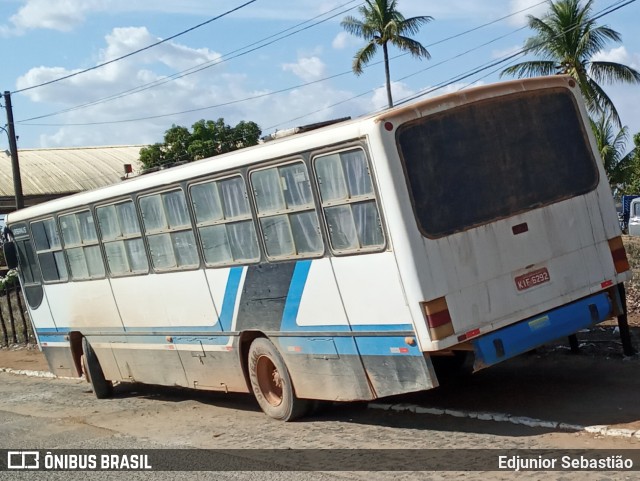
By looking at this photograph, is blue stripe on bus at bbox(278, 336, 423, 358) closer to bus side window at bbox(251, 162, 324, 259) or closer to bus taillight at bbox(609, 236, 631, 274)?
bus side window at bbox(251, 162, 324, 259)

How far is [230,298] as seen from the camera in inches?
412

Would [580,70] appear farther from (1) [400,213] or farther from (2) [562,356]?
(1) [400,213]

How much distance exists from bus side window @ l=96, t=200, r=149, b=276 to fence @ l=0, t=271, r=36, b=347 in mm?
11336

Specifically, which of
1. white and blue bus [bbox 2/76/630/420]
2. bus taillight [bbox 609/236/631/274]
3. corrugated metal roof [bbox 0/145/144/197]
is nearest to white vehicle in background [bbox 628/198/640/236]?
white and blue bus [bbox 2/76/630/420]

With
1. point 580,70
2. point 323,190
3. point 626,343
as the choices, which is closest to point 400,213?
point 323,190

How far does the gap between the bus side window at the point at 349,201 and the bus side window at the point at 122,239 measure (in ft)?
12.4

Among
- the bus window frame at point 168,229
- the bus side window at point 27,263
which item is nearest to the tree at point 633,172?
the bus side window at point 27,263

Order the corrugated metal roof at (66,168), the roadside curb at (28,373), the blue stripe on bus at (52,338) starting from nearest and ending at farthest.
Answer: the blue stripe on bus at (52,338), the roadside curb at (28,373), the corrugated metal roof at (66,168)

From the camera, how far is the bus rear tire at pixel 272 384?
996 centimetres

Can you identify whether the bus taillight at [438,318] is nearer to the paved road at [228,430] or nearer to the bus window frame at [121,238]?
the paved road at [228,430]

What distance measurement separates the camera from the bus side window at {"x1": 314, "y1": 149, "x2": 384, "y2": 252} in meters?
8.40

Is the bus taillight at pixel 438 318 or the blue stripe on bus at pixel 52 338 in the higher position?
the blue stripe on bus at pixel 52 338

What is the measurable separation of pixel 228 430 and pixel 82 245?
434cm

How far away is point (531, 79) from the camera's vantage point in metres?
9.07
